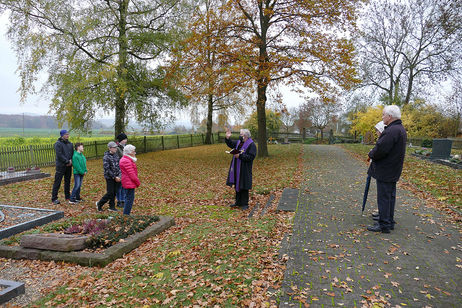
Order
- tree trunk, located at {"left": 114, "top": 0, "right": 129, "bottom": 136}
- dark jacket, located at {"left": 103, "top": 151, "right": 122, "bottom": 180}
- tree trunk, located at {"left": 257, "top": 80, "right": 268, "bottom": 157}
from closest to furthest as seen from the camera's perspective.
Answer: dark jacket, located at {"left": 103, "top": 151, "right": 122, "bottom": 180} → tree trunk, located at {"left": 114, "top": 0, "right": 129, "bottom": 136} → tree trunk, located at {"left": 257, "top": 80, "right": 268, "bottom": 157}

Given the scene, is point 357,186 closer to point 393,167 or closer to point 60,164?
point 393,167

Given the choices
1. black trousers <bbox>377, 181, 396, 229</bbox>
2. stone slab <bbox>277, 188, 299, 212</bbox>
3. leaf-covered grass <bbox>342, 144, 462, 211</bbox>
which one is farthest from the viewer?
leaf-covered grass <bbox>342, 144, 462, 211</bbox>

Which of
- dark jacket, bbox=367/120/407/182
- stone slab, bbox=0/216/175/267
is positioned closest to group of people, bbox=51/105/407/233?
dark jacket, bbox=367/120/407/182

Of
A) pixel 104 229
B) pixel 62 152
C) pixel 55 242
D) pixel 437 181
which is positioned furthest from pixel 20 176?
pixel 437 181

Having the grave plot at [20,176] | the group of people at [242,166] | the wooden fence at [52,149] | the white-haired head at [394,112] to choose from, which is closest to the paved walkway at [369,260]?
the group of people at [242,166]

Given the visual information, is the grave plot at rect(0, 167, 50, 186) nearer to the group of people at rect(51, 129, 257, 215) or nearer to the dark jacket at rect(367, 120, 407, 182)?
the group of people at rect(51, 129, 257, 215)

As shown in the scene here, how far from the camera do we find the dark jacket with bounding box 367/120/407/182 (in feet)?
16.3

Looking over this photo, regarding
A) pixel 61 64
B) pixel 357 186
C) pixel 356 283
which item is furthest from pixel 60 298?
pixel 61 64

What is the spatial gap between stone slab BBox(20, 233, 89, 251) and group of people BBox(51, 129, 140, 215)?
1.74 metres

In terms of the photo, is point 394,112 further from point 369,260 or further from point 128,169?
point 128,169

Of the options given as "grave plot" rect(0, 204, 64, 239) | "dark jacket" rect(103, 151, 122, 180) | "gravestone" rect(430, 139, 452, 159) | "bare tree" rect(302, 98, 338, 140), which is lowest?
"grave plot" rect(0, 204, 64, 239)

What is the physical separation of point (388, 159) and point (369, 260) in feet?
5.96

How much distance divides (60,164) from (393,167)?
8316mm

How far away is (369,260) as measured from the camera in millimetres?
4262
